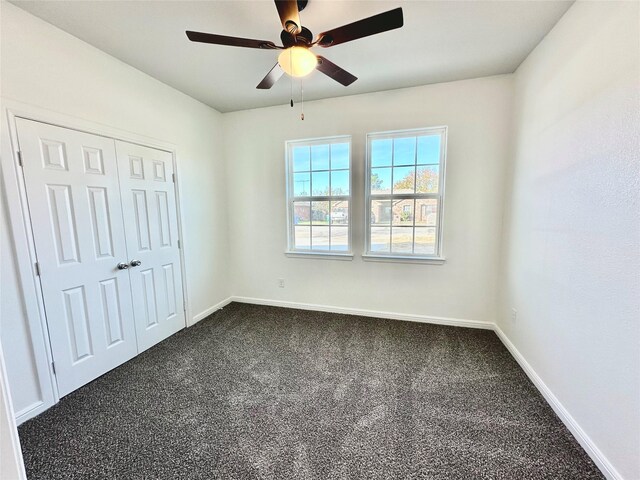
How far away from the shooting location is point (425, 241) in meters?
2.96

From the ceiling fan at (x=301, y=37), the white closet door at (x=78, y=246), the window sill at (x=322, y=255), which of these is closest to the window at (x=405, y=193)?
the window sill at (x=322, y=255)

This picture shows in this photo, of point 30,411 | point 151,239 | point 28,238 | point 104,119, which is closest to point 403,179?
point 151,239

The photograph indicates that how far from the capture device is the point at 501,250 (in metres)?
2.68

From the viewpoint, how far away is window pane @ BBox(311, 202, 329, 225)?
3273mm

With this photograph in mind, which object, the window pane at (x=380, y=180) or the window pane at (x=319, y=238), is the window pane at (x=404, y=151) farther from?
the window pane at (x=319, y=238)

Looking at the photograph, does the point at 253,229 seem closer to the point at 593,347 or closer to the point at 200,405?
the point at 200,405

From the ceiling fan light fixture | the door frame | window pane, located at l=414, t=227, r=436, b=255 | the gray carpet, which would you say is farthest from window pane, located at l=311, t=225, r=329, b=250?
the door frame

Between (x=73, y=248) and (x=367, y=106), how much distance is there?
121 inches

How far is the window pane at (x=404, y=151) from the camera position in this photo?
289 cm

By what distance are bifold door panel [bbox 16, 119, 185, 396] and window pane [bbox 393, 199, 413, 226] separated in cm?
252

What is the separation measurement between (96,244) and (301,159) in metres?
2.28

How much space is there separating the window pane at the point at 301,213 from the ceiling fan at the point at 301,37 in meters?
1.70

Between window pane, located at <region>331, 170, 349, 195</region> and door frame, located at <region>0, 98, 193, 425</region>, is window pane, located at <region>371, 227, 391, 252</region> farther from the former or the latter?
door frame, located at <region>0, 98, 193, 425</region>

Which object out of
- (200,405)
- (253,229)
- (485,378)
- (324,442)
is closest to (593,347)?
(485,378)
